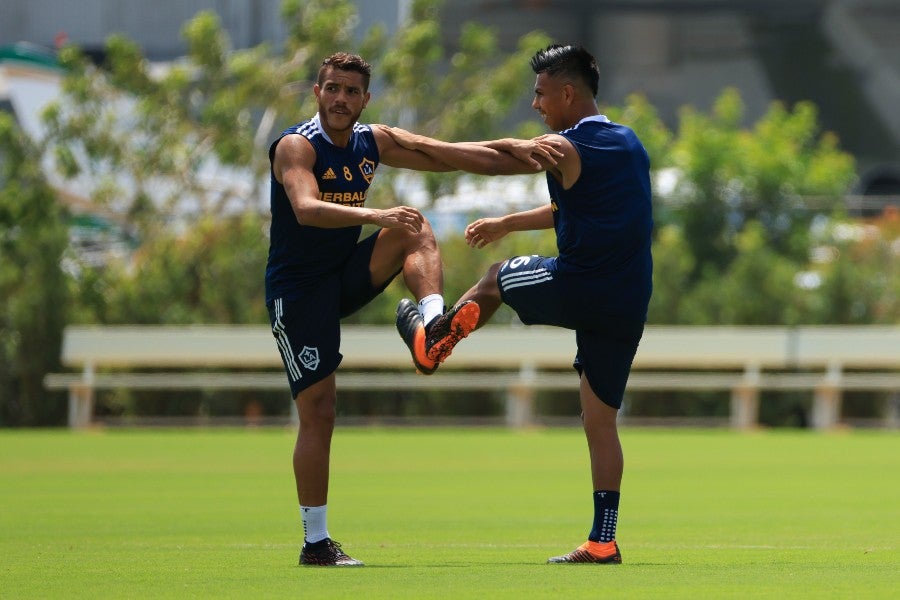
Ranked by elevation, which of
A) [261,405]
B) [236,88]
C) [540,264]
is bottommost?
[261,405]

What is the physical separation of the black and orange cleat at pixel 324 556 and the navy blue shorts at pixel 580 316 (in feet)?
4.81

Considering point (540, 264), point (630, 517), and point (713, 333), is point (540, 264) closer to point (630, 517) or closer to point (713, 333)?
point (630, 517)

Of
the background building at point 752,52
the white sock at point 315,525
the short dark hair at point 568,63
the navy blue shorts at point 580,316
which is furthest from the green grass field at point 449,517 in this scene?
the background building at point 752,52

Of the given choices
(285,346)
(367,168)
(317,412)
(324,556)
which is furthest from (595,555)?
(367,168)

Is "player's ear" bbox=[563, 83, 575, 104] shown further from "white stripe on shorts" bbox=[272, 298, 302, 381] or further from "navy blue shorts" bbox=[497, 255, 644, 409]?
"white stripe on shorts" bbox=[272, 298, 302, 381]

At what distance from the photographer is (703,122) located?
42.8 metres

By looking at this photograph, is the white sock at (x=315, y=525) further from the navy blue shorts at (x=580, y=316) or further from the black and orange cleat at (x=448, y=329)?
the navy blue shorts at (x=580, y=316)

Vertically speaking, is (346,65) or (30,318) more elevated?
(346,65)

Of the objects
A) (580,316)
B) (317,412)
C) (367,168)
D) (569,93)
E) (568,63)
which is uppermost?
(568,63)

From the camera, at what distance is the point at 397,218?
26.8 ft

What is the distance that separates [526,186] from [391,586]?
24.8m

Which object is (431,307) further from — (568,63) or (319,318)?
(568,63)

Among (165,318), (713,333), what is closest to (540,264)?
(713,333)

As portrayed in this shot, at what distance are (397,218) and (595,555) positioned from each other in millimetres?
1923
